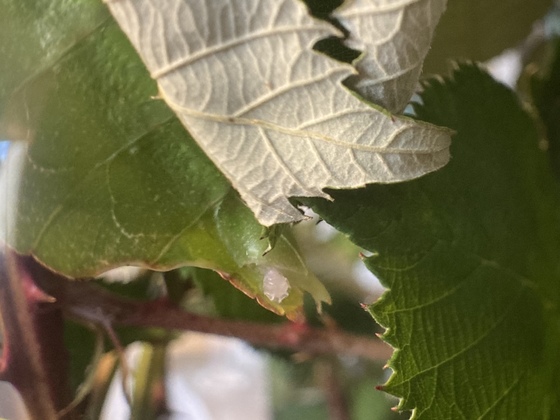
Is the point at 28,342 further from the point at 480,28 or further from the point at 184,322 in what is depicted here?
the point at 480,28

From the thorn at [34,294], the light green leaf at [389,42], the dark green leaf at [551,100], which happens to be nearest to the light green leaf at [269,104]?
the light green leaf at [389,42]

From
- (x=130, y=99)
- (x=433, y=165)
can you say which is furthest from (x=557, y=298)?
(x=130, y=99)

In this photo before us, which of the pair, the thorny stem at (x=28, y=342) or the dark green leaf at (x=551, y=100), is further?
the dark green leaf at (x=551, y=100)

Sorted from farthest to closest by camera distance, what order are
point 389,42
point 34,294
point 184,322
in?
point 184,322
point 34,294
point 389,42

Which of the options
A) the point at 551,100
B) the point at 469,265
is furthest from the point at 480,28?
the point at 469,265

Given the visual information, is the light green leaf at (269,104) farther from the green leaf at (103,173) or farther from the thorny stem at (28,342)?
the thorny stem at (28,342)

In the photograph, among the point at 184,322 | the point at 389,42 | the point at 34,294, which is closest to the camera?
the point at 389,42
